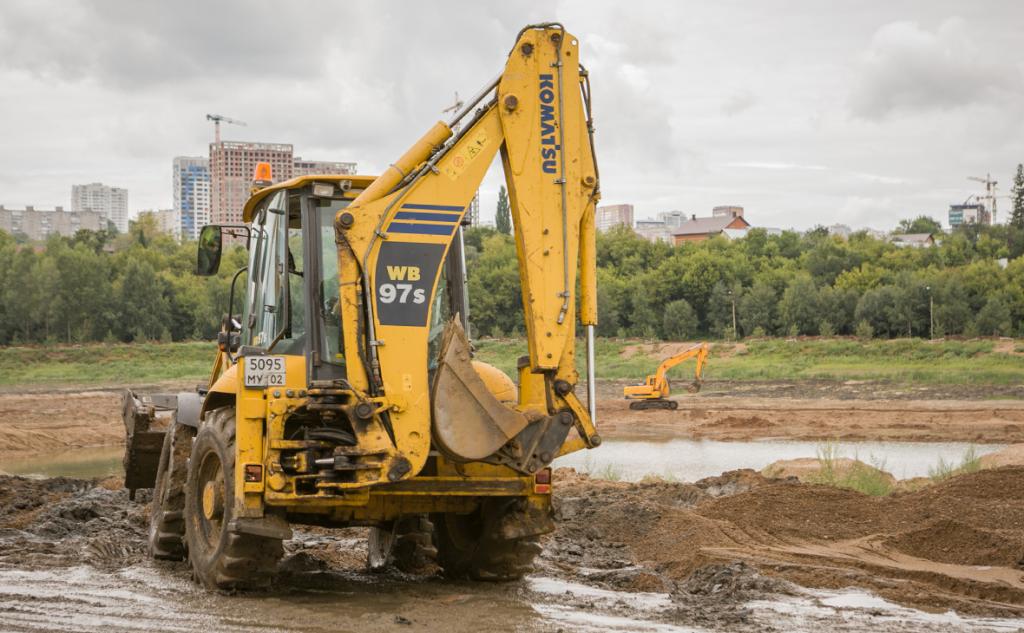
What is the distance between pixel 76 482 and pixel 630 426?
18.4 m

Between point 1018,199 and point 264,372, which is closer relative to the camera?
point 264,372

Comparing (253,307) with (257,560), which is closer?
(257,560)

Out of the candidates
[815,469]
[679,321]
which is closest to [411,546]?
[815,469]

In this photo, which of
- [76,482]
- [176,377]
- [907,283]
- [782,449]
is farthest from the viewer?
[907,283]

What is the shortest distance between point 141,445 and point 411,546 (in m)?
3.30

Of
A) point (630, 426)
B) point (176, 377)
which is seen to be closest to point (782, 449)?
point (630, 426)

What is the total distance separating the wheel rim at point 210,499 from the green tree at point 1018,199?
4572 inches

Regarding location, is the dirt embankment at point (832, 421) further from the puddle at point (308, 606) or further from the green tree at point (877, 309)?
the green tree at point (877, 309)

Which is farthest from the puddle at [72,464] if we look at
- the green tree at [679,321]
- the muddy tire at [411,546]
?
the green tree at [679,321]

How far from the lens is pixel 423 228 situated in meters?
7.88

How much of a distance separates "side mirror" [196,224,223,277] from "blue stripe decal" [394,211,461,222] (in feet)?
6.80

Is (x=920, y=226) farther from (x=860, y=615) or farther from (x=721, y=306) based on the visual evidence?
(x=860, y=615)

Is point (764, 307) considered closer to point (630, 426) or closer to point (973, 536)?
point (630, 426)

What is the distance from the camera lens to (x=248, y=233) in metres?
9.62
